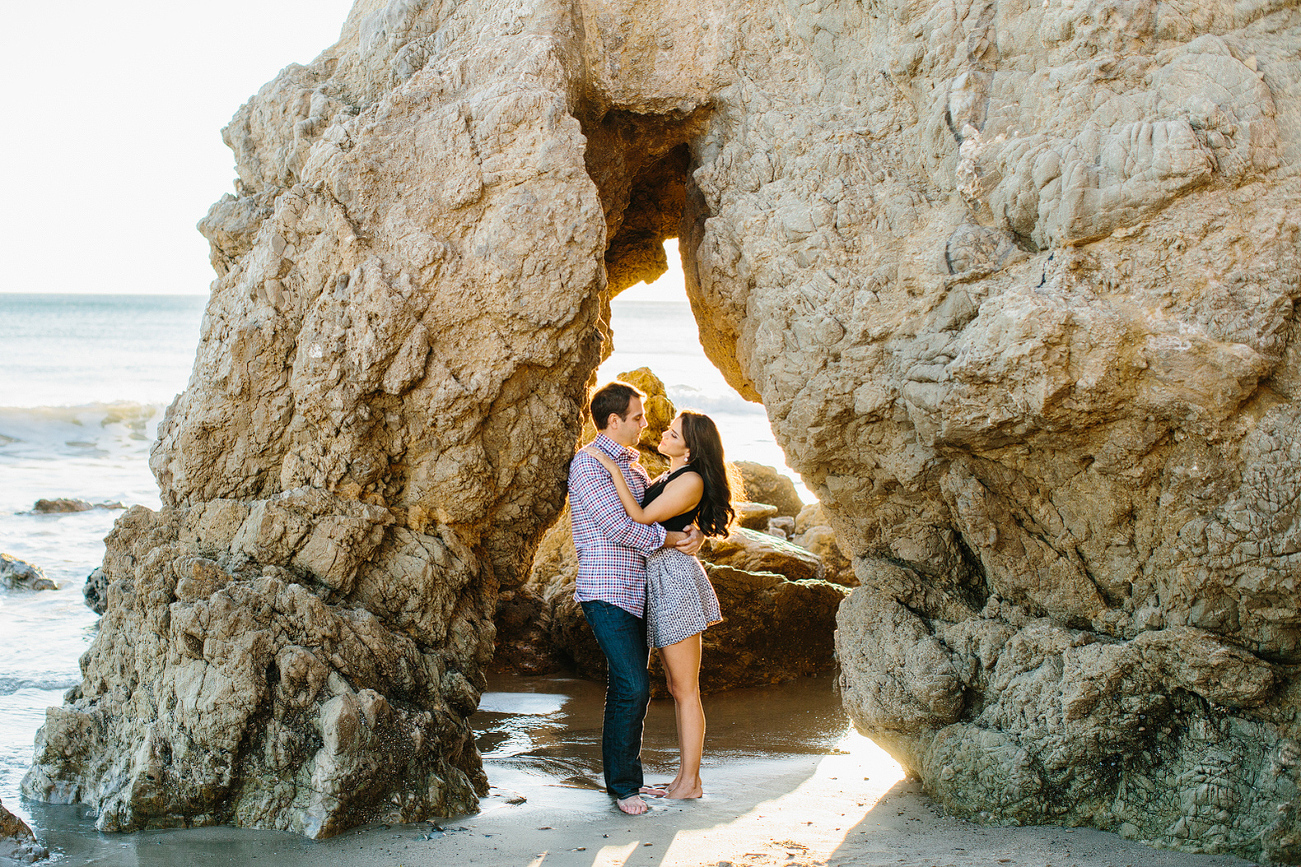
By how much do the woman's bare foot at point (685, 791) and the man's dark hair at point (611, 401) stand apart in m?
1.60

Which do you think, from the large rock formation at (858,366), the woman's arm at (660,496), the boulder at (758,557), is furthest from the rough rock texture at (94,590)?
the woman's arm at (660,496)

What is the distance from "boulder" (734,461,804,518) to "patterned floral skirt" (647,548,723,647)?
691cm

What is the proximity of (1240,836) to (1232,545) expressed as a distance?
1000mm

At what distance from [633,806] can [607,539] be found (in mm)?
1100

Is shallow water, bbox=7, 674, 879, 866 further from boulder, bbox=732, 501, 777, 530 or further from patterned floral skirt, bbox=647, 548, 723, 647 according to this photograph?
boulder, bbox=732, 501, 777, 530

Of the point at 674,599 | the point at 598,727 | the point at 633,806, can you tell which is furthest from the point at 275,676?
the point at 598,727

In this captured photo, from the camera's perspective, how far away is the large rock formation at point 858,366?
134 inches

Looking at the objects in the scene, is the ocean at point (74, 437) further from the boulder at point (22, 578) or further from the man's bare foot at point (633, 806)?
the man's bare foot at point (633, 806)

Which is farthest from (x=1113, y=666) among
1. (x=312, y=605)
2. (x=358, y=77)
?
(x=358, y=77)

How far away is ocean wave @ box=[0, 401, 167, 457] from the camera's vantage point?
18.2m

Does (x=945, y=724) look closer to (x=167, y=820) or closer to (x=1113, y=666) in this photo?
(x=1113, y=666)

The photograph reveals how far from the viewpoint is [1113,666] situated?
358cm

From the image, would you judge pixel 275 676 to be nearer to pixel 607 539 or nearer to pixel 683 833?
pixel 607 539

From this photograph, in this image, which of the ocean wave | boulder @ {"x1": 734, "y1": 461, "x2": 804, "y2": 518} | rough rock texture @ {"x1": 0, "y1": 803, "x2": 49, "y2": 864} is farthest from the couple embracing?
the ocean wave
